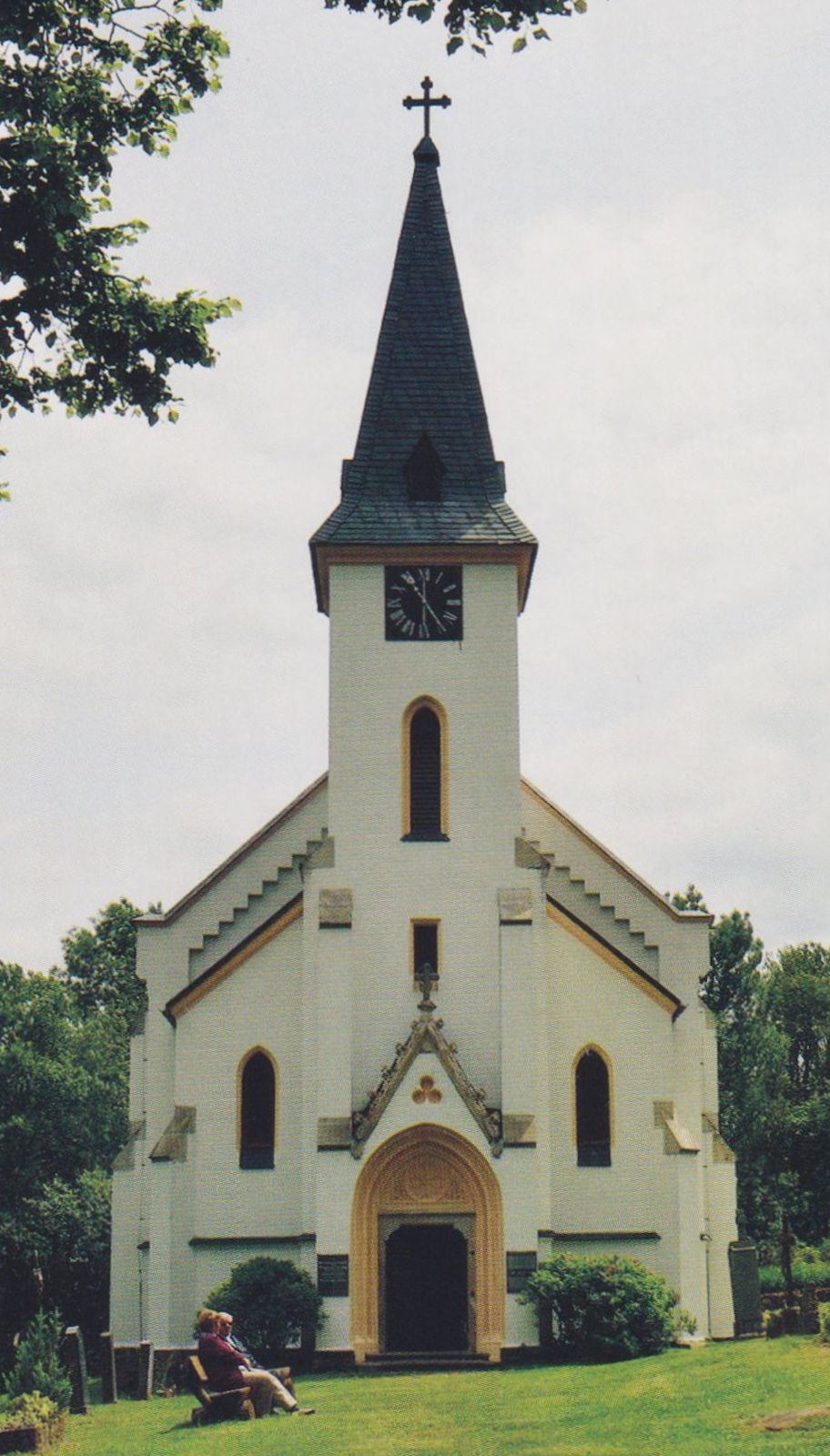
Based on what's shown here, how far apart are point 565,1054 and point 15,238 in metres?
22.6

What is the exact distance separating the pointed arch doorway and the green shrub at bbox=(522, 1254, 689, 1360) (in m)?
1.59

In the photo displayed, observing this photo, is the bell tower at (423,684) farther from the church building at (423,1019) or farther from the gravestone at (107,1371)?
the gravestone at (107,1371)

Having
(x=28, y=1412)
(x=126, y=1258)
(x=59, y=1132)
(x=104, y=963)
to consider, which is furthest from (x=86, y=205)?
(x=104, y=963)

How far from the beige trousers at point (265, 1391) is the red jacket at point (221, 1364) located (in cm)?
14

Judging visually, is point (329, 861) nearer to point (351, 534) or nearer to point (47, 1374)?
Answer: point (351, 534)

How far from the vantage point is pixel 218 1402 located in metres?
22.5

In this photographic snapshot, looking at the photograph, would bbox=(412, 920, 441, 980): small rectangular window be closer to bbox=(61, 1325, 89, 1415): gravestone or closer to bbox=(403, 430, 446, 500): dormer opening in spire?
bbox=(403, 430, 446, 500): dormer opening in spire

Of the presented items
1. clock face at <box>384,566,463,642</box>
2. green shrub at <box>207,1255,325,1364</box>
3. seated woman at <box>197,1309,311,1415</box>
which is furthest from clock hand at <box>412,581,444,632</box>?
seated woman at <box>197,1309,311,1415</box>

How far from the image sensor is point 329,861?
115ft

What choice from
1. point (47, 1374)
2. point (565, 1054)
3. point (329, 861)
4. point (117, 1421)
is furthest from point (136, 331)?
point (565, 1054)

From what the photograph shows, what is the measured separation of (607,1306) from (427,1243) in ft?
13.9

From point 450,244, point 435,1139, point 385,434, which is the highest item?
point 450,244

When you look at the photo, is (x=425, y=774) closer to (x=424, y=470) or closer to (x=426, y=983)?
(x=426, y=983)

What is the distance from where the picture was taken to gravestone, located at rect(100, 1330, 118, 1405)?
28.2 meters
